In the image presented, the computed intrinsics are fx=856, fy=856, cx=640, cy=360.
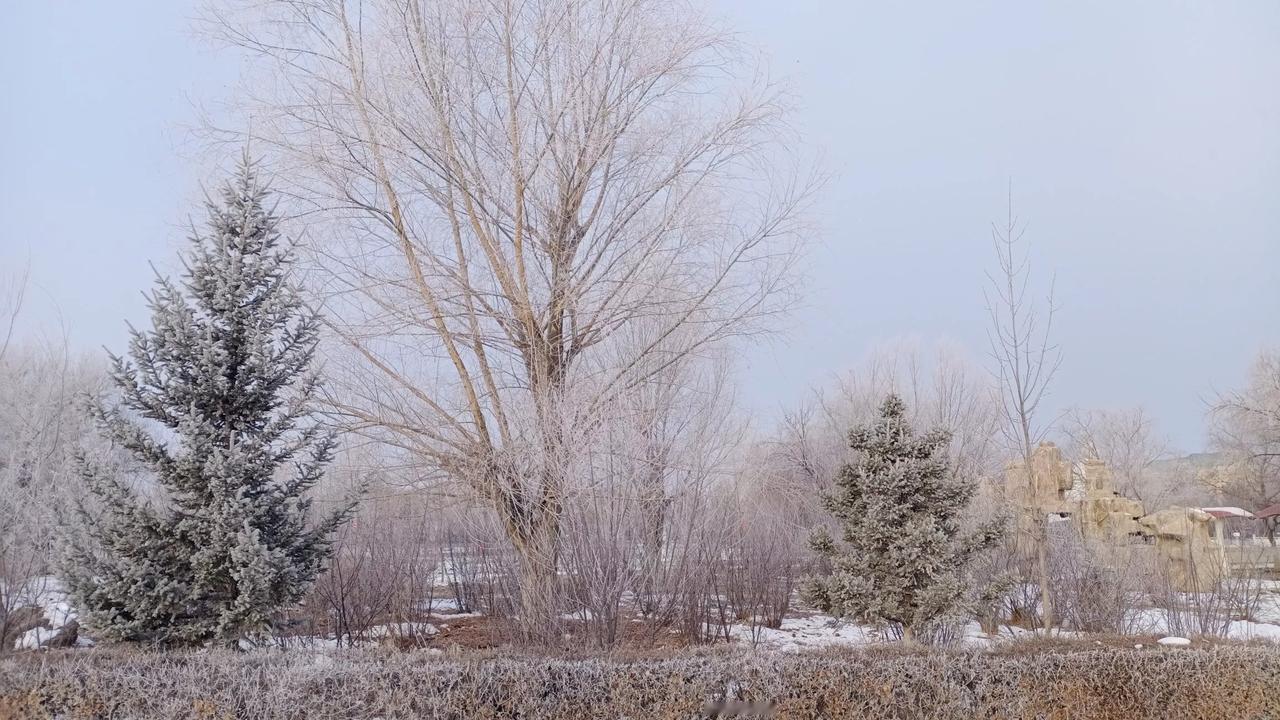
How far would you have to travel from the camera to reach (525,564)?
283 inches

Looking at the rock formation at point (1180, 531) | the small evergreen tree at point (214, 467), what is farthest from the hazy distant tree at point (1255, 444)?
the small evergreen tree at point (214, 467)

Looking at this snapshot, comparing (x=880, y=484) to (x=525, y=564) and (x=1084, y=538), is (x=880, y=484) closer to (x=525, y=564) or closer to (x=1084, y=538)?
(x=525, y=564)

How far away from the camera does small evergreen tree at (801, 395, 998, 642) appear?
253 inches

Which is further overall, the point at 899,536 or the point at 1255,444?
the point at 1255,444

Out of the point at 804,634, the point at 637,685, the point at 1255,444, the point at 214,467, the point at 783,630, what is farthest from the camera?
the point at 1255,444

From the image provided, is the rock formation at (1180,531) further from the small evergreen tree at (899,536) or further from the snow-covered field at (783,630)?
the small evergreen tree at (899,536)

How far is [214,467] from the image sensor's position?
18.4 ft

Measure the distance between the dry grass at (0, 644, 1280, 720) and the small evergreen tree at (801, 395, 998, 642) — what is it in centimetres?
114

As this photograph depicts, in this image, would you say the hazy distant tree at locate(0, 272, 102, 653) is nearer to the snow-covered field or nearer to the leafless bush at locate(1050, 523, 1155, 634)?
the snow-covered field

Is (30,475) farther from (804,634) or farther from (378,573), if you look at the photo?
(804,634)

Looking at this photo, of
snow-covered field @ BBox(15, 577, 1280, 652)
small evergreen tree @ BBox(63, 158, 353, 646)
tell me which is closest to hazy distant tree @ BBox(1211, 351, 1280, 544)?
snow-covered field @ BBox(15, 577, 1280, 652)

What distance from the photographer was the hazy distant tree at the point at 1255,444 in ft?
79.4

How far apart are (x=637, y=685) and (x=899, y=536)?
276 centimetres

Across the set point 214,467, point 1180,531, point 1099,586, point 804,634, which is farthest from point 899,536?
point 1180,531
